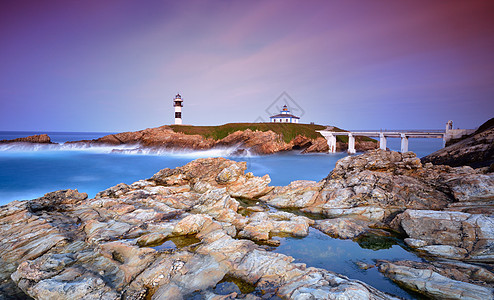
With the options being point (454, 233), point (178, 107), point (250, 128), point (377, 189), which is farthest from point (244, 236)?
point (178, 107)

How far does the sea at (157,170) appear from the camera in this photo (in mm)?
9391

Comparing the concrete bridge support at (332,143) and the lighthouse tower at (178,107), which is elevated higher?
the lighthouse tower at (178,107)

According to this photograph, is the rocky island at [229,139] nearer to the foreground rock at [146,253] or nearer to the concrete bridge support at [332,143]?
the concrete bridge support at [332,143]

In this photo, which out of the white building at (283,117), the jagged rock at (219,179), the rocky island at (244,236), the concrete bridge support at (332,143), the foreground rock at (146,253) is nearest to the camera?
the foreground rock at (146,253)

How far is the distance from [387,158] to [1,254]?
23.7m

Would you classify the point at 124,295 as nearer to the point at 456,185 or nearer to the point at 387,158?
the point at 456,185

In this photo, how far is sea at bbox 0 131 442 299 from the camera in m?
9.39

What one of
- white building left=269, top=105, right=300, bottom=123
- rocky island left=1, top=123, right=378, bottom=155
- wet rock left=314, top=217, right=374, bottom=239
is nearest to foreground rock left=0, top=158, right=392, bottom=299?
wet rock left=314, top=217, right=374, bottom=239

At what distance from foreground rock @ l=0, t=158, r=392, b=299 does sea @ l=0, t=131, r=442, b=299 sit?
1.56 metres

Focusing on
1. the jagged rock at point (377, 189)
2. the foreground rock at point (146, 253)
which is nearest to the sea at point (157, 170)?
the foreground rock at point (146, 253)

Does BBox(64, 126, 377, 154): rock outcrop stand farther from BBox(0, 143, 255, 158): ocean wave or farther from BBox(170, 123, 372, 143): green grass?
BBox(170, 123, 372, 143): green grass

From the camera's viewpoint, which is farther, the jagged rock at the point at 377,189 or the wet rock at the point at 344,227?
the jagged rock at the point at 377,189

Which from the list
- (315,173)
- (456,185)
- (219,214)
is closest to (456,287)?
(456,185)

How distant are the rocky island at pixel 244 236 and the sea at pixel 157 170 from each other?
70 cm
